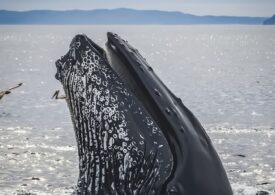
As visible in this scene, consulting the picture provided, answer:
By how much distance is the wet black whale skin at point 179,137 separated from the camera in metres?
3.86

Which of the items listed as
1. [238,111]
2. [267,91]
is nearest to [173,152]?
[238,111]

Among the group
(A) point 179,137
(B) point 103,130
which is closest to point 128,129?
(B) point 103,130

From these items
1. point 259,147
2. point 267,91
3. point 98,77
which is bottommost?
point 267,91

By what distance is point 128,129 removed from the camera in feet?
13.6

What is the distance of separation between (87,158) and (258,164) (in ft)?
51.1

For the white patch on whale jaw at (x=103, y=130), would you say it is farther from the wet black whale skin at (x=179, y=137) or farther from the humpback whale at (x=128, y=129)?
the wet black whale skin at (x=179, y=137)

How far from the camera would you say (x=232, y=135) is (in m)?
27.0

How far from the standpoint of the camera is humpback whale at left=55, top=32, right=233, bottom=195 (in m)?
3.98

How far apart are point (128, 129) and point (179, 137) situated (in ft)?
1.20

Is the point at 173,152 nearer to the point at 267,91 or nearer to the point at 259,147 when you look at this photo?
the point at 259,147

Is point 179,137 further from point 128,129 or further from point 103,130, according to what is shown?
point 103,130

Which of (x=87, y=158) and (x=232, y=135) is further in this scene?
(x=232, y=135)

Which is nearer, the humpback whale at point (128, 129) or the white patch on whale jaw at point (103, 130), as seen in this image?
the humpback whale at point (128, 129)

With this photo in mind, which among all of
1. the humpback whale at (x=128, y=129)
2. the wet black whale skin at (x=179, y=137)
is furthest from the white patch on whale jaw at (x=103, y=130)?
the wet black whale skin at (x=179, y=137)
